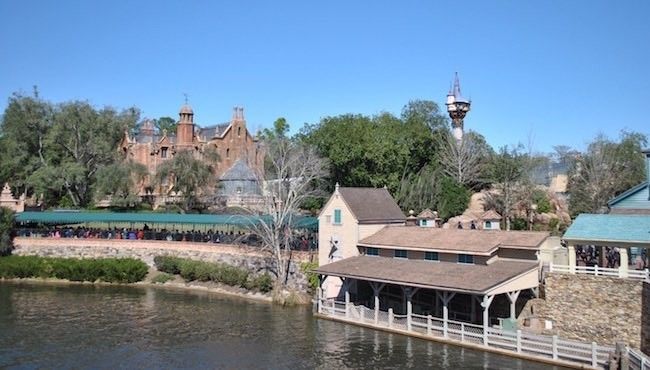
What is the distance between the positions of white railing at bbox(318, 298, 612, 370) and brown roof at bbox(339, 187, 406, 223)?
689 cm

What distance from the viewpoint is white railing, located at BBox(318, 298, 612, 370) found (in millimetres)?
29100

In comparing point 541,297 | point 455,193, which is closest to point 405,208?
point 455,193

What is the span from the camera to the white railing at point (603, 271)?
31703mm

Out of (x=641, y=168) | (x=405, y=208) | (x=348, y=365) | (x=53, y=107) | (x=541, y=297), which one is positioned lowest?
(x=348, y=365)

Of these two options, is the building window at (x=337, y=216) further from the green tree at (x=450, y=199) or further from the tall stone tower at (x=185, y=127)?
the tall stone tower at (x=185, y=127)

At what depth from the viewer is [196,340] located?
35.2m

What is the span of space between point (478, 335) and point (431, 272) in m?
5.13

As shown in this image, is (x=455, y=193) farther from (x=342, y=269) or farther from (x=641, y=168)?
(x=342, y=269)

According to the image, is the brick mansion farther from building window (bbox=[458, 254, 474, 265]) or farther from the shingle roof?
building window (bbox=[458, 254, 474, 265])

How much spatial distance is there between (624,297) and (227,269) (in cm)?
3075

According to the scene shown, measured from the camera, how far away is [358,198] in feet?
149

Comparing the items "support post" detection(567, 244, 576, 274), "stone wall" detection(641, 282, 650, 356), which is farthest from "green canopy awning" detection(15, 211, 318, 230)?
"stone wall" detection(641, 282, 650, 356)

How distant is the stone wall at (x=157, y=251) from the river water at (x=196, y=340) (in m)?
4.31

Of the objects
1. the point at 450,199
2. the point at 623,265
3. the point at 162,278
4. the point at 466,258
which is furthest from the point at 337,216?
the point at 450,199
